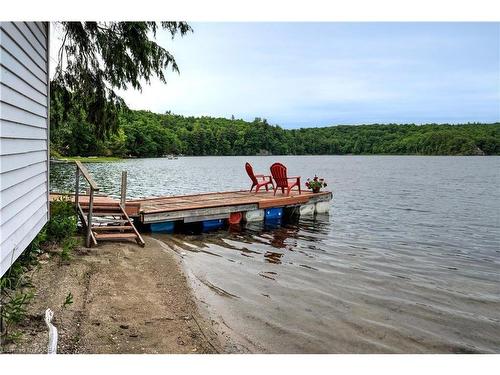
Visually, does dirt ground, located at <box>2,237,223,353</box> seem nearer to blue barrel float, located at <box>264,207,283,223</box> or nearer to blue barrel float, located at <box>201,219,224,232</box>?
blue barrel float, located at <box>201,219,224,232</box>

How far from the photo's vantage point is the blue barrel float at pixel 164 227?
1027cm

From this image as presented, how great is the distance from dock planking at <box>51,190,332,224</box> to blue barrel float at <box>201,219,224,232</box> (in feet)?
0.87

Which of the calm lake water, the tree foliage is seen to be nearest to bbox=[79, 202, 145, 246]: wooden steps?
the calm lake water

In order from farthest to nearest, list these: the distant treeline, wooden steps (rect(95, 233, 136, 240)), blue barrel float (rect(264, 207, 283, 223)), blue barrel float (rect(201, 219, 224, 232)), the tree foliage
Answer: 1. the distant treeline
2. blue barrel float (rect(264, 207, 283, 223))
3. blue barrel float (rect(201, 219, 224, 232))
4. wooden steps (rect(95, 233, 136, 240))
5. the tree foliage

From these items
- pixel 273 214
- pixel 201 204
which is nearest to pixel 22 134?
pixel 201 204

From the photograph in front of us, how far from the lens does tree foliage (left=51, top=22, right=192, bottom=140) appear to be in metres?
7.18

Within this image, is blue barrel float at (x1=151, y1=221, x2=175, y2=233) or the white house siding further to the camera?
blue barrel float at (x1=151, y1=221, x2=175, y2=233)

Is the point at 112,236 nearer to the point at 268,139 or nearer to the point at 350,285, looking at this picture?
the point at 350,285

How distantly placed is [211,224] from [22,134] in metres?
7.29

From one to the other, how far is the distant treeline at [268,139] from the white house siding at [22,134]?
168 feet

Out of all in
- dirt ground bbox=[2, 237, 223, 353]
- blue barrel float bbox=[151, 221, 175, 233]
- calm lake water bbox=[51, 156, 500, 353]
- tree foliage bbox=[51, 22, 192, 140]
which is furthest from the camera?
blue barrel float bbox=[151, 221, 175, 233]
